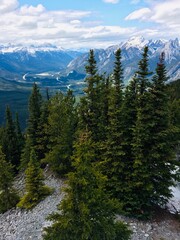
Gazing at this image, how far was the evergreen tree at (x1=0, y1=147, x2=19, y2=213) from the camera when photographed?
92.8ft

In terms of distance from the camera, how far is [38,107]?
1772 inches

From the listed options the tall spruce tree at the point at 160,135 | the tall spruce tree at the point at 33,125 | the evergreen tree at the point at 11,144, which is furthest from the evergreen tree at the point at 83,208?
the evergreen tree at the point at 11,144

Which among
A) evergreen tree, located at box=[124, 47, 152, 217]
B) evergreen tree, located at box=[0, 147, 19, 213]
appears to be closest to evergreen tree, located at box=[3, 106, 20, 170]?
evergreen tree, located at box=[0, 147, 19, 213]

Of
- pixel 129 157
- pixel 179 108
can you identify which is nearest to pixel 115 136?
pixel 129 157

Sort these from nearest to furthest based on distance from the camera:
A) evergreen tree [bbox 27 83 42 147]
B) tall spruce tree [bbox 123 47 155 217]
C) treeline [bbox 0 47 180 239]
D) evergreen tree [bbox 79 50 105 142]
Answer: treeline [bbox 0 47 180 239] → tall spruce tree [bbox 123 47 155 217] → evergreen tree [bbox 79 50 105 142] → evergreen tree [bbox 27 83 42 147]

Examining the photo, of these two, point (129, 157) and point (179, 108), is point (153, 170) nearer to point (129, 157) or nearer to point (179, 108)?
point (129, 157)

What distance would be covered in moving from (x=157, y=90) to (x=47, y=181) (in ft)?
59.7

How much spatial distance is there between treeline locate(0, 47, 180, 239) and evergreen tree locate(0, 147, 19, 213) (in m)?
2.14

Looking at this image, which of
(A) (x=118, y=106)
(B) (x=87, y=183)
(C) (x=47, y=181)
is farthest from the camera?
(C) (x=47, y=181)

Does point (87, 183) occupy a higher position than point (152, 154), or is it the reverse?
point (87, 183)

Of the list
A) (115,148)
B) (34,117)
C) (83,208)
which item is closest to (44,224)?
(115,148)

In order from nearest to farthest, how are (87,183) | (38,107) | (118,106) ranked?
(87,183)
(118,106)
(38,107)

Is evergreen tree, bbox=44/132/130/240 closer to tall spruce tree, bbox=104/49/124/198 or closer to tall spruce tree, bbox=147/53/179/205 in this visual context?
tall spruce tree, bbox=104/49/124/198

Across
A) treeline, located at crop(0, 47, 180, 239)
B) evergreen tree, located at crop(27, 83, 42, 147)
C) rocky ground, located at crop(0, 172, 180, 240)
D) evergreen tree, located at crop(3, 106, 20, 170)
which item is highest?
treeline, located at crop(0, 47, 180, 239)
